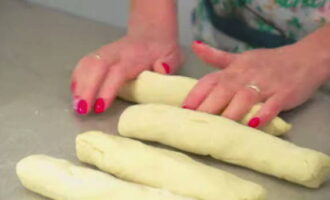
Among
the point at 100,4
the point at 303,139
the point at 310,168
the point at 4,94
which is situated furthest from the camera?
the point at 100,4

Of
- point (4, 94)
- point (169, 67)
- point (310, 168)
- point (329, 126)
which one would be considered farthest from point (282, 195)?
point (4, 94)

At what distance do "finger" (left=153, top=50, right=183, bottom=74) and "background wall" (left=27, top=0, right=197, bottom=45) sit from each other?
53 cm

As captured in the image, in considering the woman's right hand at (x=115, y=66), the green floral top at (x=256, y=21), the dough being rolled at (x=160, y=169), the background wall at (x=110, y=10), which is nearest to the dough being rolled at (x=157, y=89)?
the woman's right hand at (x=115, y=66)

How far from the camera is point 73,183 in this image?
70 centimetres

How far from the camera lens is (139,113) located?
0.83 metres

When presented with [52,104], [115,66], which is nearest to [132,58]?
[115,66]

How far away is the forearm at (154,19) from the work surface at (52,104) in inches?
2.8

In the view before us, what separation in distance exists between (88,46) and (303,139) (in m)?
0.46

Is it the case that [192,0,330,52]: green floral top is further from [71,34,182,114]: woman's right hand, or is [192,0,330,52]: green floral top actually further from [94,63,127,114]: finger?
[94,63,127,114]: finger

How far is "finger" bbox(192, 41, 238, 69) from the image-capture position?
94cm

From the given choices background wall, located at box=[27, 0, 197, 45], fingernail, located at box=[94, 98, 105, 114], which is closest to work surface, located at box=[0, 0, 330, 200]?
fingernail, located at box=[94, 98, 105, 114]

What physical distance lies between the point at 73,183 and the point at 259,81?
1.06ft

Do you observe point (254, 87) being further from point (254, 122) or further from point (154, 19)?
point (154, 19)

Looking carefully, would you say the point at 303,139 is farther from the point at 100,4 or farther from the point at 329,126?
the point at 100,4
